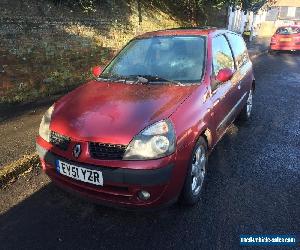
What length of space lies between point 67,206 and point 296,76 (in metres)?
10.0

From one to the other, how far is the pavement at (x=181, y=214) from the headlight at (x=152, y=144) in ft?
2.55

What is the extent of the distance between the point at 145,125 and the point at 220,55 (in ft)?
6.59

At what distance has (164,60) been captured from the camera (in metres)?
4.28

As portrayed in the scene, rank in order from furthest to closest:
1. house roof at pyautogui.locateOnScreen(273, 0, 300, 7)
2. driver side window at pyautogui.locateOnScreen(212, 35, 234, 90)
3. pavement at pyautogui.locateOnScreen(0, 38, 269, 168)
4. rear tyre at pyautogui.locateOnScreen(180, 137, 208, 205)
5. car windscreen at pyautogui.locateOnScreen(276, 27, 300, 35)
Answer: house roof at pyautogui.locateOnScreen(273, 0, 300, 7), car windscreen at pyautogui.locateOnScreen(276, 27, 300, 35), pavement at pyautogui.locateOnScreen(0, 38, 269, 168), driver side window at pyautogui.locateOnScreen(212, 35, 234, 90), rear tyre at pyautogui.locateOnScreen(180, 137, 208, 205)

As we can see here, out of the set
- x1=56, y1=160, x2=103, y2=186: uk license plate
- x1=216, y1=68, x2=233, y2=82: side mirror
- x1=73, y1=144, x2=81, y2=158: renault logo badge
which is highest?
x1=216, y1=68, x2=233, y2=82: side mirror

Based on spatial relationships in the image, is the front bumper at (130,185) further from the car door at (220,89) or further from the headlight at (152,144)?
the car door at (220,89)

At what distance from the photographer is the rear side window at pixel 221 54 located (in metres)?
4.30

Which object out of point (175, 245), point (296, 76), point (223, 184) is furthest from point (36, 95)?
point (296, 76)

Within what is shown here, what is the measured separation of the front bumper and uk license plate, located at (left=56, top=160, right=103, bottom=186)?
0.12 feet

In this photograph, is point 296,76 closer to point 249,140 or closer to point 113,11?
point 113,11

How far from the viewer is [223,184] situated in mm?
4043

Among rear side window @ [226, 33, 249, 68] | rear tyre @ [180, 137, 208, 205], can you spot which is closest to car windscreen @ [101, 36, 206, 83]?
rear tyre @ [180, 137, 208, 205]

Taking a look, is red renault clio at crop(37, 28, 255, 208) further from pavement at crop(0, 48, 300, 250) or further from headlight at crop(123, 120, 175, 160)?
pavement at crop(0, 48, 300, 250)

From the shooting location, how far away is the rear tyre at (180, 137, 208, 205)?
3.37 m
